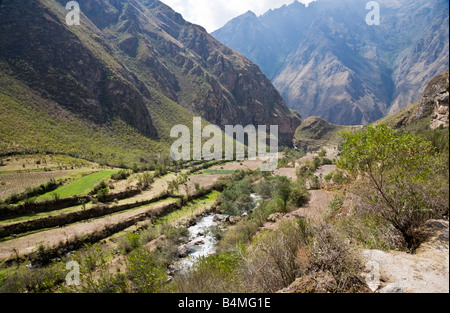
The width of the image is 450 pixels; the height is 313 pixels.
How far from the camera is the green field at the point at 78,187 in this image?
30.9 metres

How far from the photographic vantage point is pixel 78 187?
3434cm

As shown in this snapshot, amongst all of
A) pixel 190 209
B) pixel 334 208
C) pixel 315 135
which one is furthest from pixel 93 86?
pixel 315 135

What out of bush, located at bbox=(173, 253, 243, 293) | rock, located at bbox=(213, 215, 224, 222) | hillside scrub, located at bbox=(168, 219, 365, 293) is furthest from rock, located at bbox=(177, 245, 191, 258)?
bush, located at bbox=(173, 253, 243, 293)

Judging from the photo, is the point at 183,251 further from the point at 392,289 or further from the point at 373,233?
the point at 392,289

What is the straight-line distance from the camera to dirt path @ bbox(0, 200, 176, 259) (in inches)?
840

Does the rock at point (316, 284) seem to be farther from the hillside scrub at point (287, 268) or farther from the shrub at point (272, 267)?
the shrub at point (272, 267)

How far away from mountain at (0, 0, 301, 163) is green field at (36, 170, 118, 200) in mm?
14541

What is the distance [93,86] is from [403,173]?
9912 cm

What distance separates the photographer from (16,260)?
788 inches

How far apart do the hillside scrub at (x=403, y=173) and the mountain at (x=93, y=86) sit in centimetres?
5255

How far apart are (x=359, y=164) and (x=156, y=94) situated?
11543 cm

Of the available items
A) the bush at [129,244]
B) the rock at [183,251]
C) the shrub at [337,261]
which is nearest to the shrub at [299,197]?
the rock at [183,251]

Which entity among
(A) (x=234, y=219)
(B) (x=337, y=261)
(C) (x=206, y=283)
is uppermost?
(B) (x=337, y=261)
